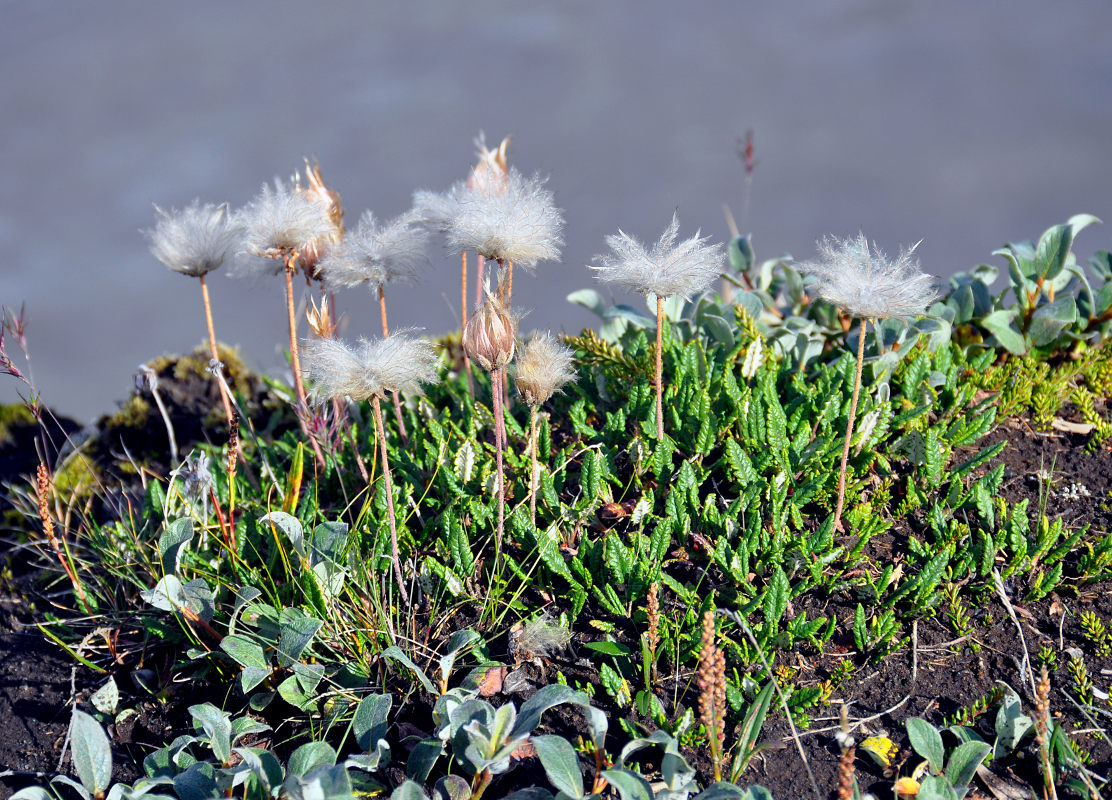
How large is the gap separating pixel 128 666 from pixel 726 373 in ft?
7.08

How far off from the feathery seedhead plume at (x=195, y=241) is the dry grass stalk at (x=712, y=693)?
6.39ft

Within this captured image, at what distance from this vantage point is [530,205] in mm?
2684

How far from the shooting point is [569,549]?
9.21 feet

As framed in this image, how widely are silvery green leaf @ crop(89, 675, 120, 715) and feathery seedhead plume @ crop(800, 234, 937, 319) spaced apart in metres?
2.26

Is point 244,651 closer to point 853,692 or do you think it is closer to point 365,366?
point 365,366

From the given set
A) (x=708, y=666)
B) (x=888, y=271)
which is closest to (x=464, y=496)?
(x=708, y=666)

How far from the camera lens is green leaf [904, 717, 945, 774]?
220cm

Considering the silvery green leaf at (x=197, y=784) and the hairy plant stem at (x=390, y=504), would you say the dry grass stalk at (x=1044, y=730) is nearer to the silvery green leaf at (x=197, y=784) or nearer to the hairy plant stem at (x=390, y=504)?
the hairy plant stem at (x=390, y=504)

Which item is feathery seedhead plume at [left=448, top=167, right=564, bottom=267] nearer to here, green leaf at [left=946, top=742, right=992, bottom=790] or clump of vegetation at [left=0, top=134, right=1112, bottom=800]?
clump of vegetation at [left=0, top=134, right=1112, bottom=800]

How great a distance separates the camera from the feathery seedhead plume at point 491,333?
2238 mm

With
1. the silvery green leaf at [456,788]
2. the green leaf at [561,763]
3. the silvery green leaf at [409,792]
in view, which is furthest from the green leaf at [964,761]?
the silvery green leaf at [409,792]

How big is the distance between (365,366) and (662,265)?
85 cm

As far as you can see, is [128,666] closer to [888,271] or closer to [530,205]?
[530,205]

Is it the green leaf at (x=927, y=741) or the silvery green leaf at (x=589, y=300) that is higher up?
the silvery green leaf at (x=589, y=300)
